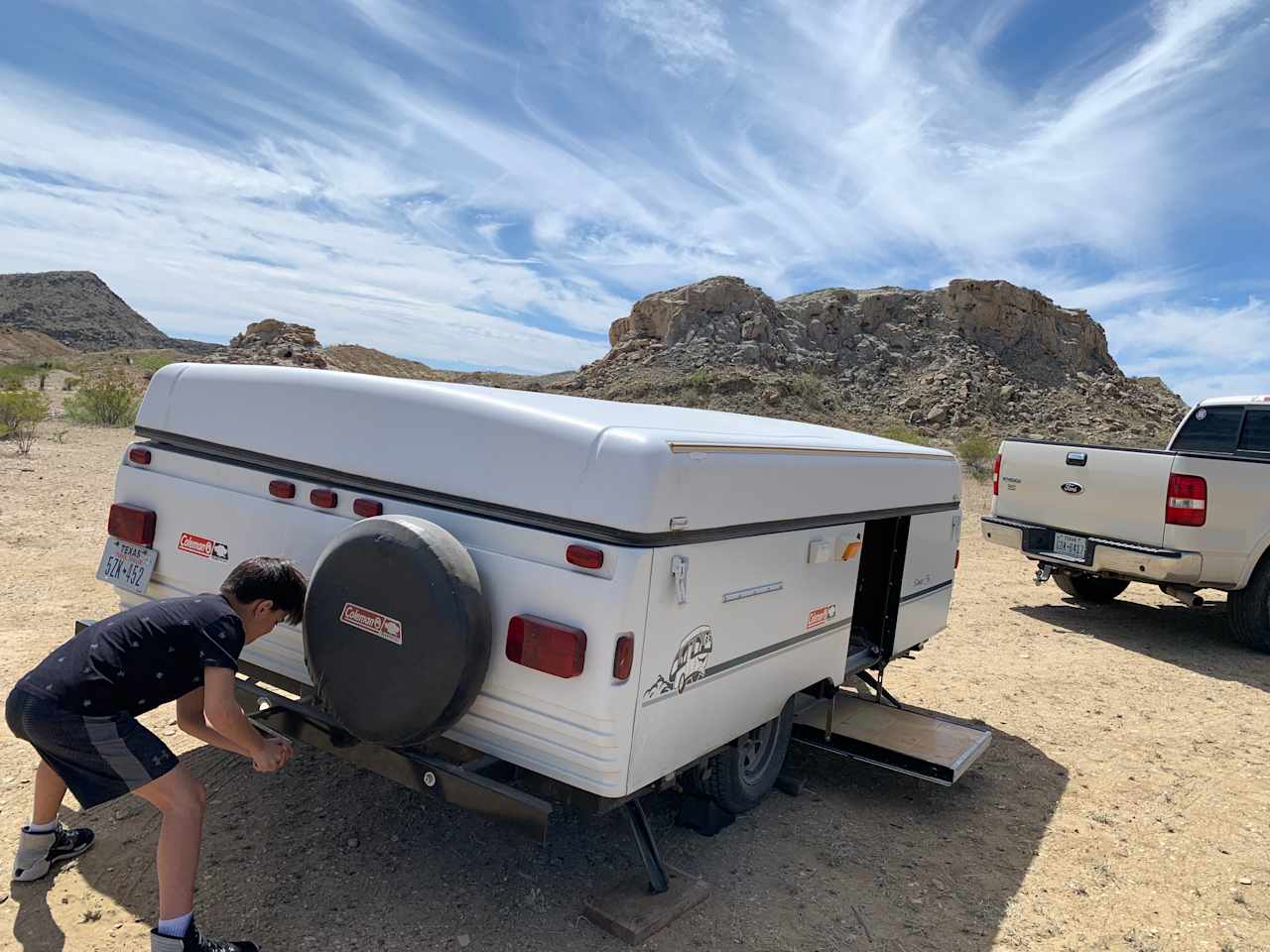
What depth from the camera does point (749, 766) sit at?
4129mm

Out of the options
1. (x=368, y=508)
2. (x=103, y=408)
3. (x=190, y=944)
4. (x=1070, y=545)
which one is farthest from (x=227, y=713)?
(x=103, y=408)

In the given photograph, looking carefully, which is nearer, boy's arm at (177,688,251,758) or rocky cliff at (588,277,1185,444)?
boy's arm at (177,688,251,758)

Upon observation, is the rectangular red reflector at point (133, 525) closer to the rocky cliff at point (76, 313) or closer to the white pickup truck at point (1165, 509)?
the white pickup truck at point (1165, 509)

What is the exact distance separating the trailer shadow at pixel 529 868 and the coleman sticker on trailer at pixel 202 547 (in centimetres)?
108

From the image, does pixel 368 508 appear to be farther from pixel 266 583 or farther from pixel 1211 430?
pixel 1211 430

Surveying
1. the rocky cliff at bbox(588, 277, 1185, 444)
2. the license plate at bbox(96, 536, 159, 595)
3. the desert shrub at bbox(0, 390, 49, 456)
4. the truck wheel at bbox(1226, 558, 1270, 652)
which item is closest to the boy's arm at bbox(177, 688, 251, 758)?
the license plate at bbox(96, 536, 159, 595)

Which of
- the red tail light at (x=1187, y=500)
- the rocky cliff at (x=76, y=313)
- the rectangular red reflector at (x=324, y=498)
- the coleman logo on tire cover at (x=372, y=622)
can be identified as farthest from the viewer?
the rocky cliff at (x=76, y=313)

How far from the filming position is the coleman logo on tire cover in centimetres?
289

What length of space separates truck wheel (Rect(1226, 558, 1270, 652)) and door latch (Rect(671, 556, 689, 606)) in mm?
6823

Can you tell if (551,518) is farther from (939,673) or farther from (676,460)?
(939,673)

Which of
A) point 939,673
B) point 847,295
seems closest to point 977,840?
point 939,673

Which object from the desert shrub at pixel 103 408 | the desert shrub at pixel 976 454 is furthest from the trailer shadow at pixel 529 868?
the desert shrub at pixel 976 454

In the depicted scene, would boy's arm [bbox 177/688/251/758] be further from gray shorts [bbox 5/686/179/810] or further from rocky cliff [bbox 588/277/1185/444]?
rocky cliff [bbox 588/277/1185/444]

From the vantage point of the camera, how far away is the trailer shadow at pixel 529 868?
3182 mm
